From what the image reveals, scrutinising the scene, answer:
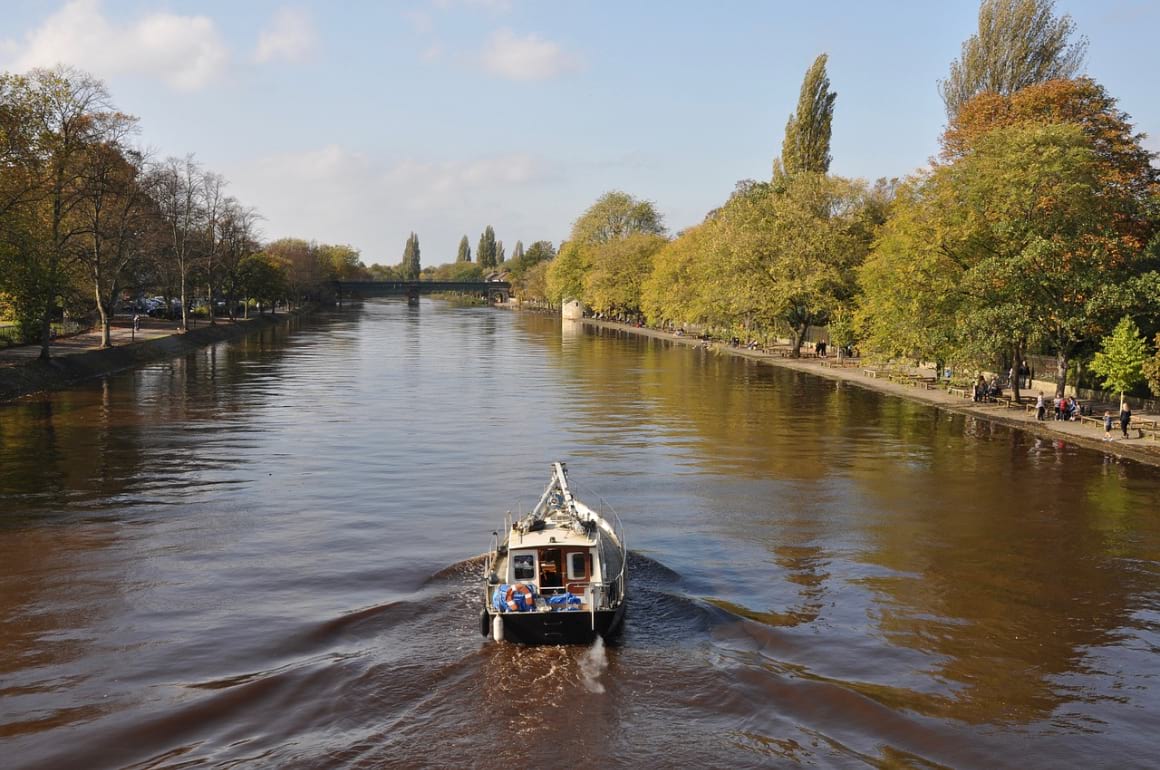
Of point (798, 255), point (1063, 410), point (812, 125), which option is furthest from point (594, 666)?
point (812, 125)

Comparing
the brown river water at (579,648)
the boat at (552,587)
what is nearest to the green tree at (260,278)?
the brown river water at (579,648)

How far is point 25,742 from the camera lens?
17.4 metres

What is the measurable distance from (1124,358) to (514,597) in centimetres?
3904

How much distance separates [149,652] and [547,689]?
9510 mm

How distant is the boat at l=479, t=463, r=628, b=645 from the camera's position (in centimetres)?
2116

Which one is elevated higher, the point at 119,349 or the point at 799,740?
the point at 119,349

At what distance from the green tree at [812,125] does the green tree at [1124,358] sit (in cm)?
6730

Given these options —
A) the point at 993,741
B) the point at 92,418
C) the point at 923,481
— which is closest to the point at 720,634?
the point at 993,741

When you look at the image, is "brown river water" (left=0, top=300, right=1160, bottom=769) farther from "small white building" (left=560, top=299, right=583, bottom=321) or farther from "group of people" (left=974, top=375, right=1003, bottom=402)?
"small white building" (left=560, top=299, right=583, bottom=321)

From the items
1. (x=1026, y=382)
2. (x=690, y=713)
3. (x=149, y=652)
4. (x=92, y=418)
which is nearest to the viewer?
(x=690, y=713)

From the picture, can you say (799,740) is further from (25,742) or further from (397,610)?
(25,742)

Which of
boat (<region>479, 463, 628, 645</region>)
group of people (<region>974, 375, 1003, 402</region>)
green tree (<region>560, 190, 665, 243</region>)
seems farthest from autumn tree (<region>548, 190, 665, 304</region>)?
boat (<region>479, 463, 628, 645</region>)

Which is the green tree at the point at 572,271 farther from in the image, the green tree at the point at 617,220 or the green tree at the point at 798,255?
the green tree at the point at 798,255

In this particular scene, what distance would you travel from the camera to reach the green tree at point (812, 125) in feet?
365
